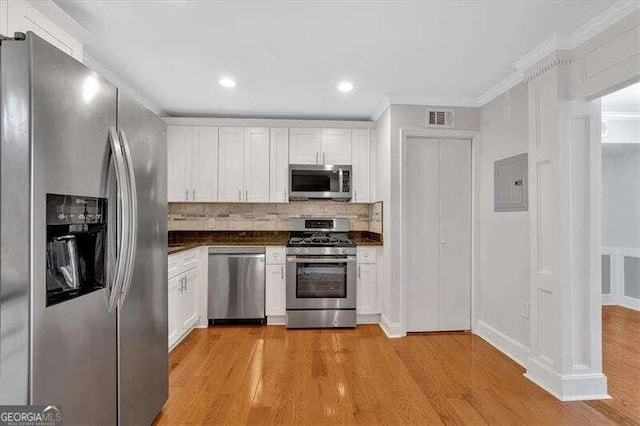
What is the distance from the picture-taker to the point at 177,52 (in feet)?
8.00

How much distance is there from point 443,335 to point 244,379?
2118 mm

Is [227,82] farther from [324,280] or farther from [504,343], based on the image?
[504,343]

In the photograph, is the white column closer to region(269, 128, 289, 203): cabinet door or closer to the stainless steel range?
the stainless steel range

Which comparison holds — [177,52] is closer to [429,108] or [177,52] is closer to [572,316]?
[429,108]

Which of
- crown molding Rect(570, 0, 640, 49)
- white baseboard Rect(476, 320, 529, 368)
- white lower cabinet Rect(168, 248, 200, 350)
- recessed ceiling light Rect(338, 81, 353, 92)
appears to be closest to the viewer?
crown molding Rect(570, 0, 640, 49)

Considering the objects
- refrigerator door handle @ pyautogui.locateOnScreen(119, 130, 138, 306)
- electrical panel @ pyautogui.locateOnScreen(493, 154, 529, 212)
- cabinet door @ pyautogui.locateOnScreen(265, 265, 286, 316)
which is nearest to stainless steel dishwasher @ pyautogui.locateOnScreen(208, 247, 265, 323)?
cabinet door @ pyautogui.locateOnScreen(265, 265, 286, 316)

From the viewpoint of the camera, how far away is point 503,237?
9.97 ft

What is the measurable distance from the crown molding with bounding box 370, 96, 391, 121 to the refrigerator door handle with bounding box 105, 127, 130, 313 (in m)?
2.69

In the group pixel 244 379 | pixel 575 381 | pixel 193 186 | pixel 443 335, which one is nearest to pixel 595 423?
pixel 575 381

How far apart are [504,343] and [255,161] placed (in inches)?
128

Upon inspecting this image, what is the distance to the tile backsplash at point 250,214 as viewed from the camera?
13.8ft

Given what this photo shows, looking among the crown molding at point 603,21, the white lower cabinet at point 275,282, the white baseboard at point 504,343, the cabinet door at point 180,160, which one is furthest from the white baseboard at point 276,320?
the crown molding at point 603,21

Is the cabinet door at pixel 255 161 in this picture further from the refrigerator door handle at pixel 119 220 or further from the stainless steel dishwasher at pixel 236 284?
the refrigerator door handle at pixel 119 220

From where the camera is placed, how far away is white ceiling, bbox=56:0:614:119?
1.94 meters
